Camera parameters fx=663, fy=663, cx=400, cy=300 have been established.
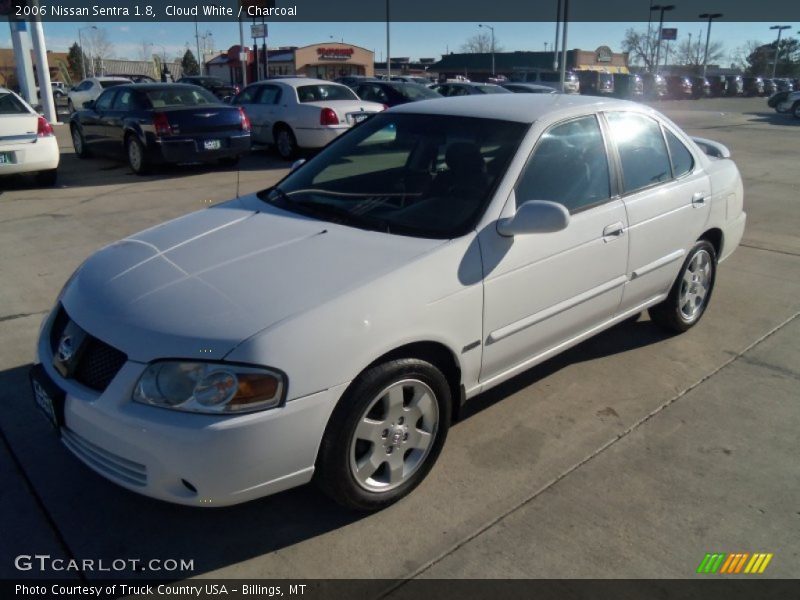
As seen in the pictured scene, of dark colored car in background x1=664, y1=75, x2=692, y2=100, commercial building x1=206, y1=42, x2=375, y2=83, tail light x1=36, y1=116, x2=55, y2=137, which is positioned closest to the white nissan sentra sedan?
tail light x1=36, y1=116, x2=55, y2=137

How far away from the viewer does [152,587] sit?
2477 millimetres

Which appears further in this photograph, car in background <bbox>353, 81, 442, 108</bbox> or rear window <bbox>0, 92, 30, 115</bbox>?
car in background <bbox>353, 81, 442, 108</bbox>

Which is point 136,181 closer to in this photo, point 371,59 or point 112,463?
point 112,463

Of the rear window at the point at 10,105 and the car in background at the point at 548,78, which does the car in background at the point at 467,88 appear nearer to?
the rear window at the point at 10,105

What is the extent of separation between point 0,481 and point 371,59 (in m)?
79.8

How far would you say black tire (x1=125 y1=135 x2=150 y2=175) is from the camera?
11.0m

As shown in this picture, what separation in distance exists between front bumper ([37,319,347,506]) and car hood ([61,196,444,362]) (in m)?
0.22

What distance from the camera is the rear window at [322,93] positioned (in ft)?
42.4

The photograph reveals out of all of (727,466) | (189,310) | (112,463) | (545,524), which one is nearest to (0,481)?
(112,463)

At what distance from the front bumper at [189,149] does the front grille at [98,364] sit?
28.9 ft

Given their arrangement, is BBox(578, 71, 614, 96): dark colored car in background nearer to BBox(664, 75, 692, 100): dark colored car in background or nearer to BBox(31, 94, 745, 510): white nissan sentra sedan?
BBox(664, 75, 692, 100): dark colored car in background

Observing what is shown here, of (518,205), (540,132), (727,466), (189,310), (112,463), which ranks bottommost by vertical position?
(727,466)

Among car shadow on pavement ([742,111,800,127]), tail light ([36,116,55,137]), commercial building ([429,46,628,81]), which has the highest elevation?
commercial building ([429,46,628,81])

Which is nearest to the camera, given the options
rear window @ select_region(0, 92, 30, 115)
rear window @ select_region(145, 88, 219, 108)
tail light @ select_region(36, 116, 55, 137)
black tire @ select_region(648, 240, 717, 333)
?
black tire @ select_region(648, 240, 717, 333)
